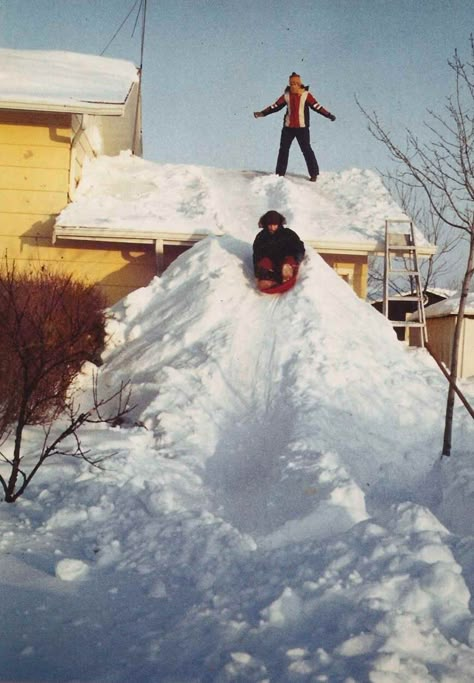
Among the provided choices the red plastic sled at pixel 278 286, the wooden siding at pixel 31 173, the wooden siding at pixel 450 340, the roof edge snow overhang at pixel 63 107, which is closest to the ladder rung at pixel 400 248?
the wooden siding at pixel 450 340

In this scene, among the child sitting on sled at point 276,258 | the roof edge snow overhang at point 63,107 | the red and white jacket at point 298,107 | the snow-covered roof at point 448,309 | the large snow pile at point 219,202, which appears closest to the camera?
the child sitting on sled at point 276,258

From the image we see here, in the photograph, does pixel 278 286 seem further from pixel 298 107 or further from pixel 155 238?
pixel 298 107

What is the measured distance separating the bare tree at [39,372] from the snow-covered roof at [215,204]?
2.89 m

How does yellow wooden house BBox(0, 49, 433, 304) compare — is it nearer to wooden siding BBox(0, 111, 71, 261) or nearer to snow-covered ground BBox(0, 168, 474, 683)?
wooden siding BBox(0, 111, 71, 261)

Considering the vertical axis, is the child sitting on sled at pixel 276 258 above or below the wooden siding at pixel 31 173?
below

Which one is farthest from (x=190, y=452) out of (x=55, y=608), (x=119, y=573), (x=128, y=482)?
(x=55, y=608)

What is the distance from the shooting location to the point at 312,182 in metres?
13.8

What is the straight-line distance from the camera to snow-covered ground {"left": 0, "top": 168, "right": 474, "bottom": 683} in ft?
7.65

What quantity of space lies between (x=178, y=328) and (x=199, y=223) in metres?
3.29

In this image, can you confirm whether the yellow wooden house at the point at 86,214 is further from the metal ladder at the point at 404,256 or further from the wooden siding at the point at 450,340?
the wooden siding at the point at 450,340

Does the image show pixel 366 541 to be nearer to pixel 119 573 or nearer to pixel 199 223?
pixel 119 573

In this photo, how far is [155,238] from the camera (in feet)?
33.4

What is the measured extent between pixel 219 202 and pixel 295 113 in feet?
10.2

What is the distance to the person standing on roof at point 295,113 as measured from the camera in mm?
13258
